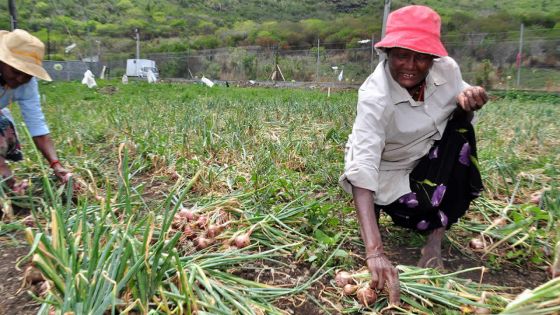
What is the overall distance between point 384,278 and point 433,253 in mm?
378

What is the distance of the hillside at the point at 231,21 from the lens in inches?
931

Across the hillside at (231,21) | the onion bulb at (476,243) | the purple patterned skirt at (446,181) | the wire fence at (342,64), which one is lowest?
the onion bulb at (476,243)

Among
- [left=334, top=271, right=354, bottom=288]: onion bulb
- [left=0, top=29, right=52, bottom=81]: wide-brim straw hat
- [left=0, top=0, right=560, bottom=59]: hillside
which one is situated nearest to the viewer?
[left=334, top=271, right=354, bottom=288]: onion bulb

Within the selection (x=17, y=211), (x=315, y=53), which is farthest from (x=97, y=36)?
(x=17, y=211)

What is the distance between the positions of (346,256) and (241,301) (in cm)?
44

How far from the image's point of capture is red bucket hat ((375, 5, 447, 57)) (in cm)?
139

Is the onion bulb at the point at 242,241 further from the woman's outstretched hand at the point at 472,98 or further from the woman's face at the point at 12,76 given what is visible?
the woman's face at the point at 12,76

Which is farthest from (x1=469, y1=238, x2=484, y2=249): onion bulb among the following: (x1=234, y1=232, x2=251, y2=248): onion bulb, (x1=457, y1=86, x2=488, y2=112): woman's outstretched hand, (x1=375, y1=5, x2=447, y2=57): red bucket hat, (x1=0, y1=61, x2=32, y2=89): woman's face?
(x1=0, y1=61, x2=32, y2=89): woman's face

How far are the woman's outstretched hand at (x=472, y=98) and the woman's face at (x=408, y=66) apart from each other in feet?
0.49

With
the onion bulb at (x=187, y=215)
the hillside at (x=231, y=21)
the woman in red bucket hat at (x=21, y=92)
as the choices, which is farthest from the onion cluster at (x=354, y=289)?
the hillside at (x=231, y=21)

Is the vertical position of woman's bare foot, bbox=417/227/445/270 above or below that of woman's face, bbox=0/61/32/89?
below

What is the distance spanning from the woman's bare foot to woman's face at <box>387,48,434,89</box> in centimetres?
A: 55

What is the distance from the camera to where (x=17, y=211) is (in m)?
1.98

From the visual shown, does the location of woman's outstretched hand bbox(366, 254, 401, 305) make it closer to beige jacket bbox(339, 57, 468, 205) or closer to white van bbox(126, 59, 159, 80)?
beige jacket bbox(339, 57, 468, 205)
